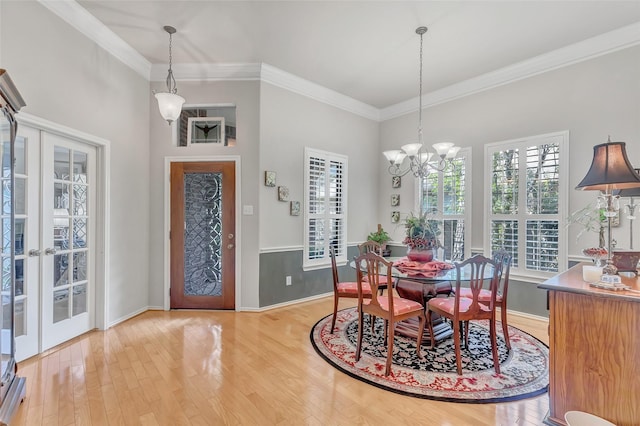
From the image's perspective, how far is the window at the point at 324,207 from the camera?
4562 millimetres

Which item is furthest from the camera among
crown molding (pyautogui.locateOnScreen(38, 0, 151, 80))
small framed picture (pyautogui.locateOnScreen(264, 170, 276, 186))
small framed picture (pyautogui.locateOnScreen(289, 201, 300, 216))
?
small framed picture (pyautogui.locateOnScreen(289, 201, 300, 216))

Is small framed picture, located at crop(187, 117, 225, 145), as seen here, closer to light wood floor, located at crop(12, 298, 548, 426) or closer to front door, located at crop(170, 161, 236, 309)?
front door, located at crop(170, 161, 236, 309)

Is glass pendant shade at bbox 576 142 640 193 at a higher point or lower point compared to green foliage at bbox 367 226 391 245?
higher

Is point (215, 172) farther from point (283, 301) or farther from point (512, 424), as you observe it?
point (512, 424)

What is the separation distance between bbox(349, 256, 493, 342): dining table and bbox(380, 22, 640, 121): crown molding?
272 cm

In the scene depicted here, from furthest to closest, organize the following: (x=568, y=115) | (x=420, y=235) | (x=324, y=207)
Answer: (x=324, y=207)
(x=568, y=115)
(x=420, y=235)

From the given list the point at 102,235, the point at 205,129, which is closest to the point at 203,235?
the point at 102,235

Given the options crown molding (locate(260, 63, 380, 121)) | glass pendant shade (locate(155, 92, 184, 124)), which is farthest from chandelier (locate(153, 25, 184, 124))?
crown molding (locate(260, 63, 380, 121))

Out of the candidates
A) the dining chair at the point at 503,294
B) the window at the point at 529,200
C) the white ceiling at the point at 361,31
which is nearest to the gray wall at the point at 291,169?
the white ceiling at the point at 361,31

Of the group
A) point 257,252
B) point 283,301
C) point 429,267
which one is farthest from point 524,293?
point 257,252

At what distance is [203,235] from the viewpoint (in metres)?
4.05

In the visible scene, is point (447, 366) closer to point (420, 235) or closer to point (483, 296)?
point (483, 296)

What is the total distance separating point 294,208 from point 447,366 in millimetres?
2697

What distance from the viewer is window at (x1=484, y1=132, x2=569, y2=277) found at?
362 cm
